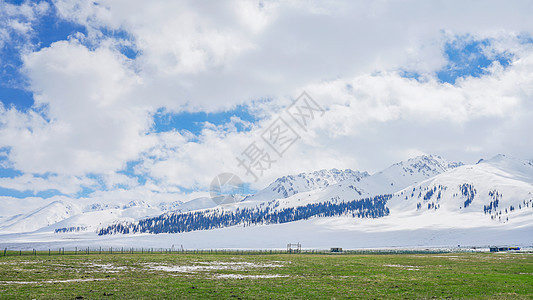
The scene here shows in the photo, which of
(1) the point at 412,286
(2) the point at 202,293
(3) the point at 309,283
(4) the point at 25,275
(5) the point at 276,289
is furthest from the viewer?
(4) the point at 25,275

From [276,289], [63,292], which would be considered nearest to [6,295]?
[63,292]

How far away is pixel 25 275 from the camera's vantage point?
39.4m

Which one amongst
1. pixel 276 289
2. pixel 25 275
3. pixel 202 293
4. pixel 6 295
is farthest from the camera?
pixel 25 275

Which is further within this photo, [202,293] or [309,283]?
[309,283]

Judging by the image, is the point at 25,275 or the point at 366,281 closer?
the point at 366,281

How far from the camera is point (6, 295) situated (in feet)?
87.1

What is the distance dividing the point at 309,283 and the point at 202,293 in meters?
11.3

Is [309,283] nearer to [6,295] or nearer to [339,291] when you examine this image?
[339,291]

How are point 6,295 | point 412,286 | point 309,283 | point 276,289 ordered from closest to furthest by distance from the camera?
point 6,295 → point 276,289 → point 412,286 → point 309,283

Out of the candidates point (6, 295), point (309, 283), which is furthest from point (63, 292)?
point (309, 283)

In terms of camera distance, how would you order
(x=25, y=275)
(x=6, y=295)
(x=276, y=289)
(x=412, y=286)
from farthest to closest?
1. (x=25, y=275)
2. (x=412, y=286)
3. (x=276, y=289)
4. (x=6, y=295)

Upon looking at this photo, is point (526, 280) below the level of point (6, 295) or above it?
below

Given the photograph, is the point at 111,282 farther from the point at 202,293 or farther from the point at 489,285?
the point at 489,285

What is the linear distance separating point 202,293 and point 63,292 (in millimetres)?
10467
